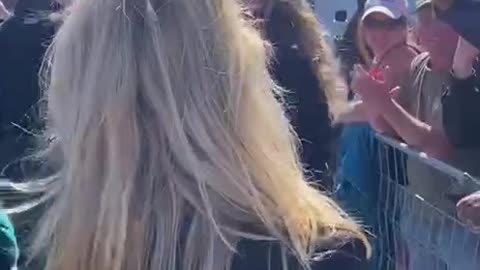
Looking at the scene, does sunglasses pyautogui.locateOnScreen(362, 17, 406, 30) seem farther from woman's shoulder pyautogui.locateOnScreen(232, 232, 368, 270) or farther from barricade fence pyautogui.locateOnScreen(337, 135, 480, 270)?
woman's shoulder pyautogui.locateOnScreen(232, 232, 368, 270)

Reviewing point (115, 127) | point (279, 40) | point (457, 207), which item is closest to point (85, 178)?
point (115, 127)

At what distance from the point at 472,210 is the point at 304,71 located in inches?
60.7

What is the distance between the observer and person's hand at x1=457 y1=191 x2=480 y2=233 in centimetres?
322

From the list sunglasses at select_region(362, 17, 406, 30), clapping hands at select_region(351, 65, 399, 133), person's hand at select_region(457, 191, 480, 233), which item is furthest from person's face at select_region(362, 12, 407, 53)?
person's hand at select_region(457, 191, 480, 233)

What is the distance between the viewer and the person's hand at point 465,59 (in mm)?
4078

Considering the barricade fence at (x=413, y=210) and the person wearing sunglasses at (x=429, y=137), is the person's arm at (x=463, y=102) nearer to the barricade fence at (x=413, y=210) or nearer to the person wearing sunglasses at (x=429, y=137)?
the person wearing sunglasses at (x=429, y=137)

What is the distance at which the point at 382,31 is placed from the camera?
5375 mm

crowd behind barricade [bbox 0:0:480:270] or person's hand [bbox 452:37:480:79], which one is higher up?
crowd behind barricade [bbox 0:0:480:270]

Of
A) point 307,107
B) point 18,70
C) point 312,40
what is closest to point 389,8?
point 312,40

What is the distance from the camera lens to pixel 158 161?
5.74 feet

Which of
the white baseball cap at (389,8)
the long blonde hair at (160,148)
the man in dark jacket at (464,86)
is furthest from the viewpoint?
the white baseball cap at (389,8)

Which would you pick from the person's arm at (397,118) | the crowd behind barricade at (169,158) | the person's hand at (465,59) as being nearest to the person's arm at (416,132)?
the person's arm at (397,118)

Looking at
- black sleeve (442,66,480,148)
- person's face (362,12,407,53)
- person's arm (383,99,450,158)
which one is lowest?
person's arm (383,99,450,158)

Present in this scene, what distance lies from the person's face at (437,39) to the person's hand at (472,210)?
1.19 metres
